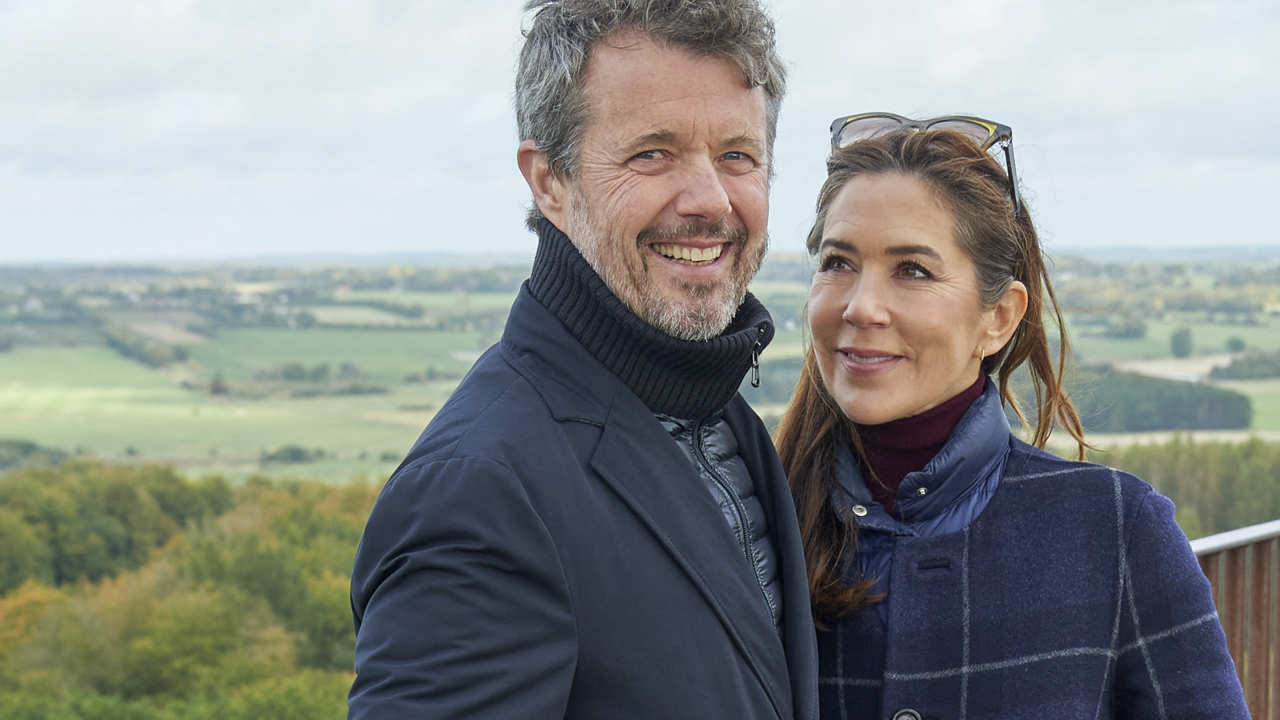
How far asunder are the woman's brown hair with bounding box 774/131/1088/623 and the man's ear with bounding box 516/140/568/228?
0.59 metres

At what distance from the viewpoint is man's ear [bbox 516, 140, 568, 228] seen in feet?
5.13

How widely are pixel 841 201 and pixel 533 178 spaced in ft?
1.91

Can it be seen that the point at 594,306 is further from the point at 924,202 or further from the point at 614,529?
the point at 924,202

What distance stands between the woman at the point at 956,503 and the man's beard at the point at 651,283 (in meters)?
0.39

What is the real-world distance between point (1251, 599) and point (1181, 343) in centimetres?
2069

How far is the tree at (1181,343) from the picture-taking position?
22016 mm

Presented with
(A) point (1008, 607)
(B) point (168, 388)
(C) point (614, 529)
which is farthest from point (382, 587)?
(B) point (168, 388)

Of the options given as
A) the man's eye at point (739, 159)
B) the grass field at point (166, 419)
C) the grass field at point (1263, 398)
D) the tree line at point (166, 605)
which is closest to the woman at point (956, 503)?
the man's eye at point (739, 159)

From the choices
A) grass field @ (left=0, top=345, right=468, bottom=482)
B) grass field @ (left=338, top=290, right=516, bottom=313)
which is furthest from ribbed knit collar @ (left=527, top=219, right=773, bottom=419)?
grass field @ (left=0, top=345, right=468, bottom=482)

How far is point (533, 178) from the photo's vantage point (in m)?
1.59

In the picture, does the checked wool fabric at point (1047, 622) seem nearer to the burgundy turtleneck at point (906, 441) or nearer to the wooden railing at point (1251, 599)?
the burgundy turtleneck at point (906, 441)

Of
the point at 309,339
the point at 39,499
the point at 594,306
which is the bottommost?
the point at 39,499

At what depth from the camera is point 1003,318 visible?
1.96 metres

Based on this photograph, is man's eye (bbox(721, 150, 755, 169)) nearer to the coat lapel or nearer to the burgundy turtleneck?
the coat lapel
